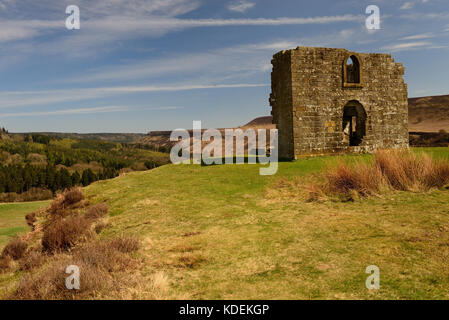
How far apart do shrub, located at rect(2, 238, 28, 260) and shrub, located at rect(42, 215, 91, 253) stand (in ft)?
3.30

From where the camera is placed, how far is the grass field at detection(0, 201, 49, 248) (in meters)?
11.6

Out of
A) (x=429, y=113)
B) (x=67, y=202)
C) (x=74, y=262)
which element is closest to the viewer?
(x=74, y=262)

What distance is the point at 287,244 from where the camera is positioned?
4836 mm

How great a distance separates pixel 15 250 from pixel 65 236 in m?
2.00

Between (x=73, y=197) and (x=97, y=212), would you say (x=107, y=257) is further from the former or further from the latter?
(x=73, y=197)

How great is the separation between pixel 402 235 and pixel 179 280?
3578mm

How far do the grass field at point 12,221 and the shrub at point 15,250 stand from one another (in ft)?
8.48

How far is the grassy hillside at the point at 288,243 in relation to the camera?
346 centimetres

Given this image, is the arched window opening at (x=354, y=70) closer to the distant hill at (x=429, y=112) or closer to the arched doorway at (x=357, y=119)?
the arched doorway at (x=357, y=119)

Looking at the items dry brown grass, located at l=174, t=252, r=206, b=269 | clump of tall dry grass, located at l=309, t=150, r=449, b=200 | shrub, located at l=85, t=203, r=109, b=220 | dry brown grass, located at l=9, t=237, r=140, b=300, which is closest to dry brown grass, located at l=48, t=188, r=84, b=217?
shrub, located at l=85, t=203, r=109, b=220

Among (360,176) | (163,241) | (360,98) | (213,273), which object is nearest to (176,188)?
(163,241)

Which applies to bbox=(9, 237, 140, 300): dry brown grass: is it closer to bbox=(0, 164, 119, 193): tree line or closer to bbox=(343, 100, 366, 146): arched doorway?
bbox=(343, 100, 366, 146): arched doorway

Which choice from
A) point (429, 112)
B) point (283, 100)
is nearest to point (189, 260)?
point (283, 100)

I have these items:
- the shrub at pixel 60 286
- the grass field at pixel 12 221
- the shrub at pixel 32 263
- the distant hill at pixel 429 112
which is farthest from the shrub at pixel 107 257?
the distant hill at pixel 429 112
